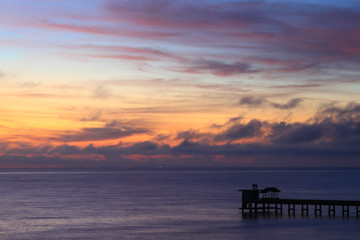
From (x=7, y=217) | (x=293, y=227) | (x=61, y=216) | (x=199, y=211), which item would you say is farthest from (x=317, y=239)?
(x=7, y=217)

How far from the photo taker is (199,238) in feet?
191

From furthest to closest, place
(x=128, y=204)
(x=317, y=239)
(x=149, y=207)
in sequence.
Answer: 1. (x=128, y=204)
2. (x=149, y=207)
3. (x=317, y=239)

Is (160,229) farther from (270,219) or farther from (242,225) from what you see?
(270,219)

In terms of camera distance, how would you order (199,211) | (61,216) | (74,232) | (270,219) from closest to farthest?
(74,232)
(270,219)
(61,216)
(199,211)

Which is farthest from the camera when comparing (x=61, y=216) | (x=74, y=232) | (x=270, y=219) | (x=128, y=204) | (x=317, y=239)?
(x=128, y=204)

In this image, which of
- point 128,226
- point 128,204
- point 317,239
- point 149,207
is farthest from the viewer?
point 128,204

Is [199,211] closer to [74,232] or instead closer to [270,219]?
[270,219]

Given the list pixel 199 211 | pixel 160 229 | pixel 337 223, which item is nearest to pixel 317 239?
pixel 337 223

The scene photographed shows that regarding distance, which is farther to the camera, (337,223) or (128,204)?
(128,204)

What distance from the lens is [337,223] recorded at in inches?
2734

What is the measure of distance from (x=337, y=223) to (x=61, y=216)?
131ft

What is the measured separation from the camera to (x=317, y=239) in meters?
57.9

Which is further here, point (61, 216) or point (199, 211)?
point (199, 211)

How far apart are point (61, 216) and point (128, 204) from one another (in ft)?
76.0
